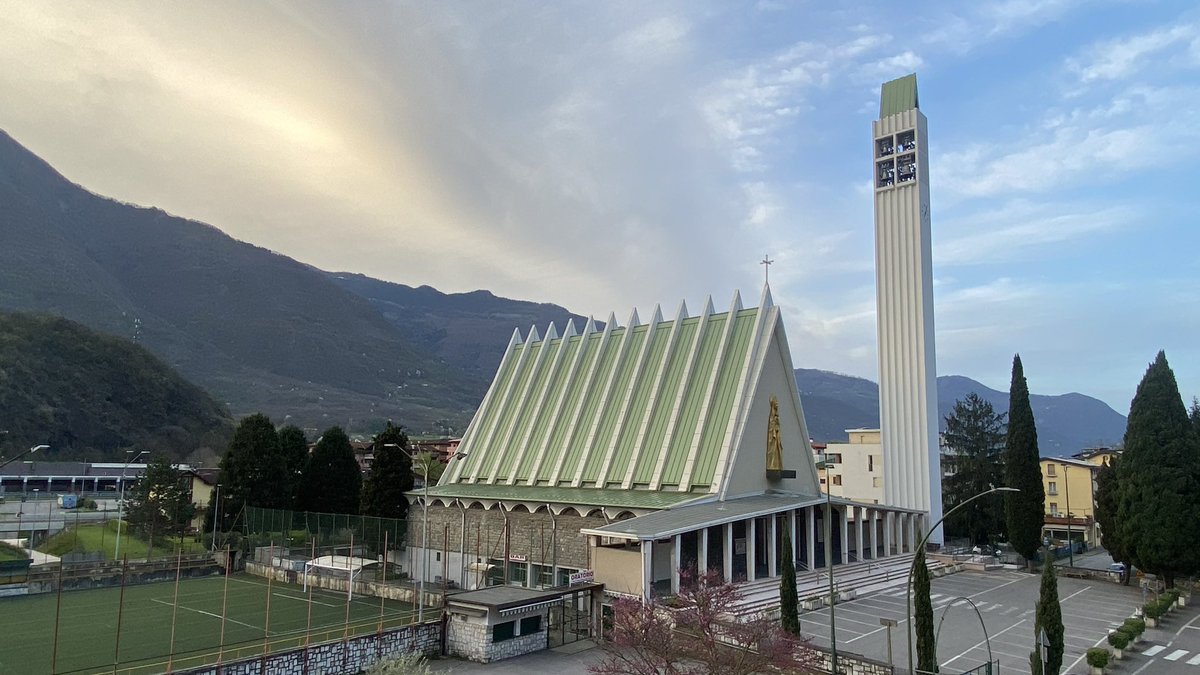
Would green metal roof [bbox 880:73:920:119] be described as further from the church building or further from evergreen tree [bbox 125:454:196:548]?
evergreen tree [bbox 125:454:196:548]

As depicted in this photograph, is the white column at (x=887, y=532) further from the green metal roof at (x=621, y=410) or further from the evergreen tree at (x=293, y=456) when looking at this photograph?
the evergreen tree at (x=293, y=456)

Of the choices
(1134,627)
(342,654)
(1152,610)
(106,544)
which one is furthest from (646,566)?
(106,544)

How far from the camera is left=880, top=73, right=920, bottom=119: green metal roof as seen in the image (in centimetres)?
5659

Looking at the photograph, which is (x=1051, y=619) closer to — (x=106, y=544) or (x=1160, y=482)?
(x=1160, y=482)

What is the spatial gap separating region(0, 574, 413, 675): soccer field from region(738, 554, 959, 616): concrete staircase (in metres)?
14.2

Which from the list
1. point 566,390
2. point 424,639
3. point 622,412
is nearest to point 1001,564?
point 622,412

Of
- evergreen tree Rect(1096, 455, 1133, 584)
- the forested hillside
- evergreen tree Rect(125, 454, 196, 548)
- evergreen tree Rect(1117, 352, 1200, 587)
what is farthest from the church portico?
the forested hillside

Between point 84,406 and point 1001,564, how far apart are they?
109994 mm

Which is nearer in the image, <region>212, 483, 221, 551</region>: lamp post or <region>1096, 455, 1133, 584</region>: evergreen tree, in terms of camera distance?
<region>1096, 455, 1133, 584</region>: evergreen tree

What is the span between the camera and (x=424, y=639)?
2666 centimetres

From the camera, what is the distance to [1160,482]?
3681cm

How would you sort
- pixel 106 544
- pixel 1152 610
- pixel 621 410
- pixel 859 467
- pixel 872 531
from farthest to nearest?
pixel 859 467, pixel 106 544, pixel 872 531, pixel 621 410, pixel 1152 610

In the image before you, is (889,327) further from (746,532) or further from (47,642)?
(47,642)

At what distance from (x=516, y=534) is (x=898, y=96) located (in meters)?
42.5
